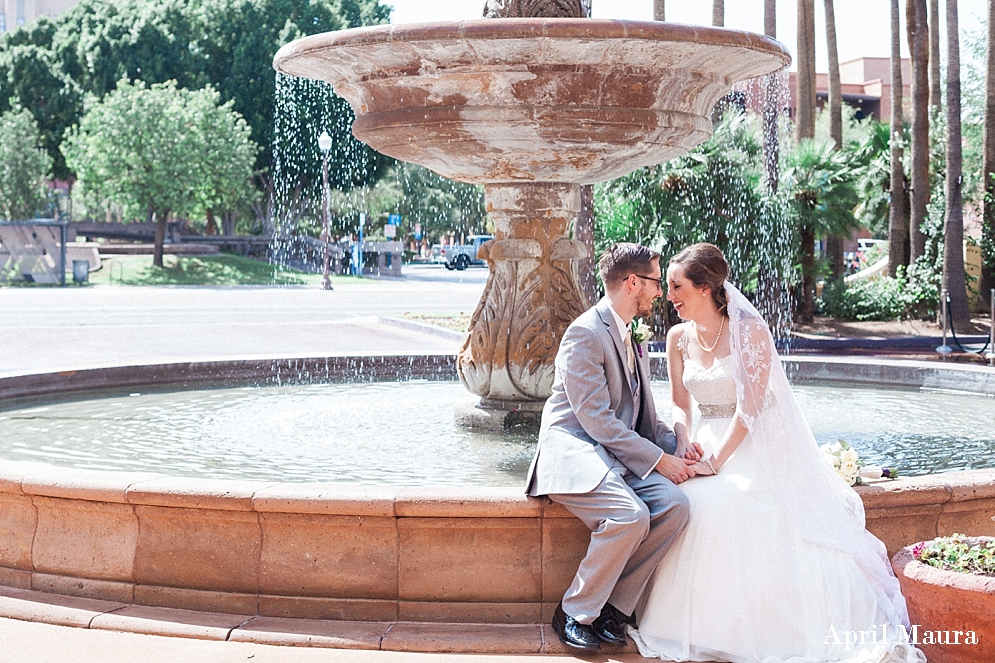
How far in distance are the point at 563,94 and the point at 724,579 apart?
3166mm

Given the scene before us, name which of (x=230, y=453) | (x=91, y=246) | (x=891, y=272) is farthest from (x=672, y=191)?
(x=91, y=246)

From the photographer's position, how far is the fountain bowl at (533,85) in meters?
5.96

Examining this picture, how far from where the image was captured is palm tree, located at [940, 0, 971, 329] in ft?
71.5

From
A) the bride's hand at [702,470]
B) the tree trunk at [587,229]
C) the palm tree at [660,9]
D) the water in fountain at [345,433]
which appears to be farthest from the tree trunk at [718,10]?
the bride's hand at [702,470]

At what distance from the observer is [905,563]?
13.0ft

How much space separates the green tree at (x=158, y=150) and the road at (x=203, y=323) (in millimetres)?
5803

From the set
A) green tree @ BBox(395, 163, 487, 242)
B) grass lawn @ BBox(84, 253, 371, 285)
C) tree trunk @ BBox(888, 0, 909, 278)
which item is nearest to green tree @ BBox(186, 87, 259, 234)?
grass lawn @ BBox(84, 253, 371, 285)

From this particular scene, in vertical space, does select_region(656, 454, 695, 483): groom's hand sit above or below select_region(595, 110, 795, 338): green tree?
below

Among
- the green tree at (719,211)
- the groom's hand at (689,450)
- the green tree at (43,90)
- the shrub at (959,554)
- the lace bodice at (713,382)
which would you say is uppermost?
the green tree at (43,90)

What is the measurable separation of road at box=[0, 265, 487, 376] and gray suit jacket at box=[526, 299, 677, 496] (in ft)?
20.7

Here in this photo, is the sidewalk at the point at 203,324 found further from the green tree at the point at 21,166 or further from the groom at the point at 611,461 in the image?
the green tree at the point at 21,166

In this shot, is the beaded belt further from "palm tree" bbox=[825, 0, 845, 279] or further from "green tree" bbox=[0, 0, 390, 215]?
"green tree" bbox=[0, 0, 390, 215]

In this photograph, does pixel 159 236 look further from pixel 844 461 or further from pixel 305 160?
pixel 844 461

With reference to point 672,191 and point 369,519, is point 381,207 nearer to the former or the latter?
point 672,191
